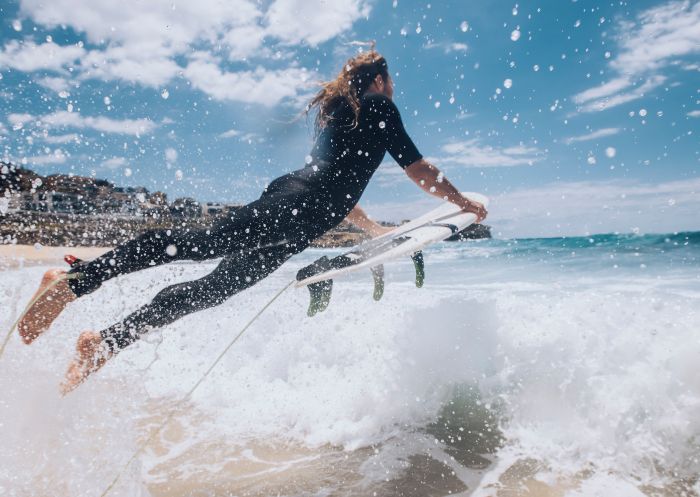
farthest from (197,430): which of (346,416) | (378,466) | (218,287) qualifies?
(218,287)

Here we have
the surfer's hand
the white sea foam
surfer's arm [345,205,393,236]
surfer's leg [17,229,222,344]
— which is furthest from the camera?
surfer's arm [345,205,393,236]

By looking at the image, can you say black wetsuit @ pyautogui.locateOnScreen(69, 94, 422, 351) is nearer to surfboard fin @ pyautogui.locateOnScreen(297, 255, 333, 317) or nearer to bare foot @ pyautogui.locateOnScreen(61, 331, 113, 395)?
bare foot @ pyautogui.locateOnScreen(61, 331, 113, 395)

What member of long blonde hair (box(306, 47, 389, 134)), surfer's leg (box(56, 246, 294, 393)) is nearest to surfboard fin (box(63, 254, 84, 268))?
surfer's leg (box(56, 246, 294, 393))

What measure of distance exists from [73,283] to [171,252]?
58 centimetres

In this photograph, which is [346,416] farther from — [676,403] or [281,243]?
[676,403]

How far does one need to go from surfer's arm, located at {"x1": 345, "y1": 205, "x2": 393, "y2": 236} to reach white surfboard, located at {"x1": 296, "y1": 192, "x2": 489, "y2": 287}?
0.09m

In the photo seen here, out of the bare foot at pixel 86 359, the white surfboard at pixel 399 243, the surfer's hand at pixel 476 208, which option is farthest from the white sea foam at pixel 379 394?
the surfer's hand at pixel 476 208

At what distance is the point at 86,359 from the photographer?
2.67 m

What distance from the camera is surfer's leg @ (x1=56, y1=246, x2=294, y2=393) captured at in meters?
2.62

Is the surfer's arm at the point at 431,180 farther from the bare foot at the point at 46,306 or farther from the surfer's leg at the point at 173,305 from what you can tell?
the bare foot at the point at 46,306

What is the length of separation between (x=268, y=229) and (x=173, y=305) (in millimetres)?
731

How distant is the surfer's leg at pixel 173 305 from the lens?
262 centimetres

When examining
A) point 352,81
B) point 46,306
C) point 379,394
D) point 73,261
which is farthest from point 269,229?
point 379,394

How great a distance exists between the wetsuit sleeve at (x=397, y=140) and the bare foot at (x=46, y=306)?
2.15 metres
